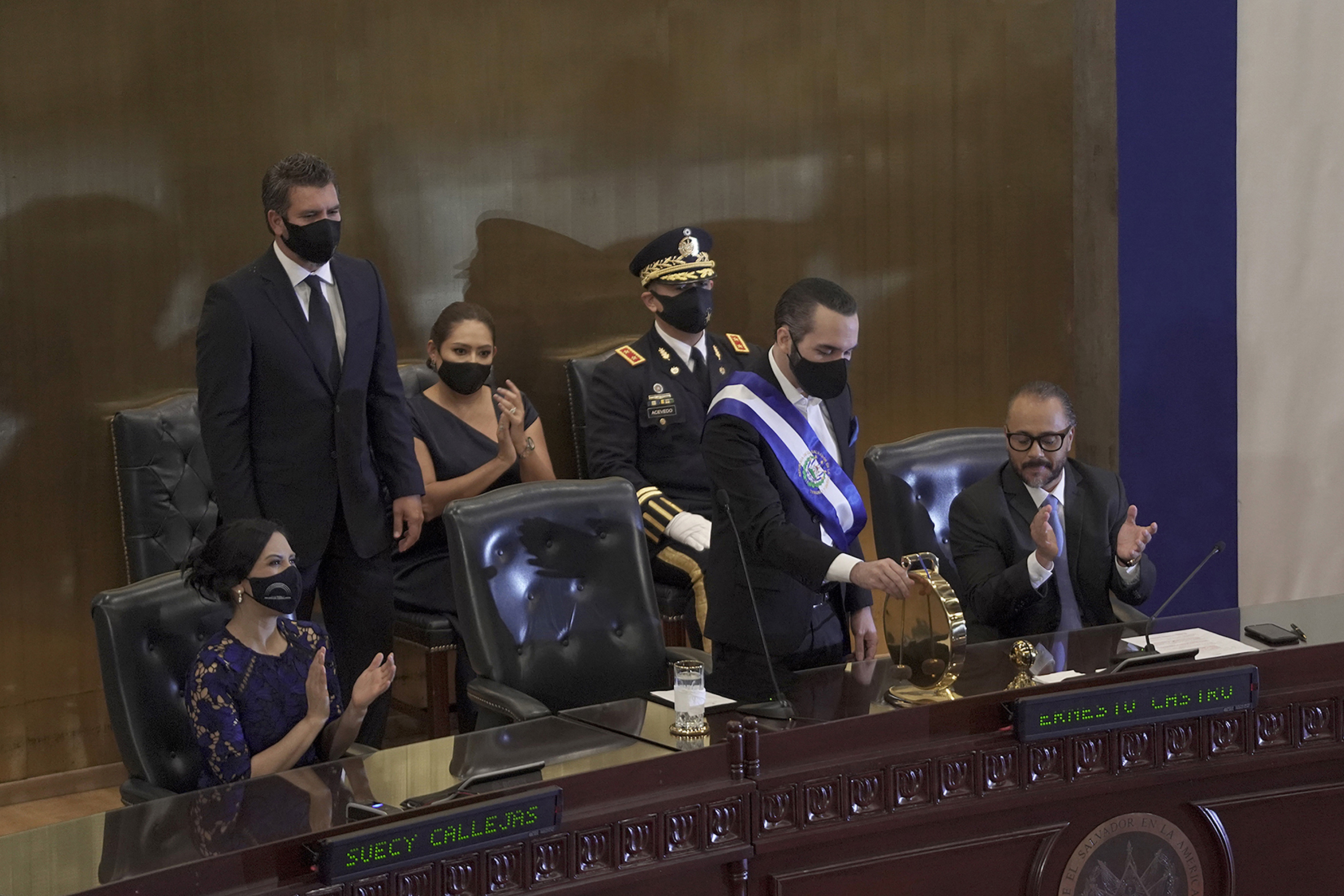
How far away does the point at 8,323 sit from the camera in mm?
3863

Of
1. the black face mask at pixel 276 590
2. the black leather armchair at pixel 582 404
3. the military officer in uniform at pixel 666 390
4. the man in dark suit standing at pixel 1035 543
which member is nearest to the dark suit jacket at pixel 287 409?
the black face mask at pixel 276 590

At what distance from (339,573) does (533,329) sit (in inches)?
55.5

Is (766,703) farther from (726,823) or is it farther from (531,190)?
(531,190)

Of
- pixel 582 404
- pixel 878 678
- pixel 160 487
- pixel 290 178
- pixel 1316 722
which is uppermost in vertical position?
pixel 290 178

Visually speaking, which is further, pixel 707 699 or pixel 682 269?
pixel 682 269

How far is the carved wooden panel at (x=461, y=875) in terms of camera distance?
1.92 meters

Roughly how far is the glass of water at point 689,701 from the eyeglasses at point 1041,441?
0.99 meters

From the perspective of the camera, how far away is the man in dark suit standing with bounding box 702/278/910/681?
277 centimetres

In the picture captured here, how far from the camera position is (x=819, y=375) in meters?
2.80

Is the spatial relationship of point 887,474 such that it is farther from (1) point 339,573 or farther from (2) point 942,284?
(2) point 942,284

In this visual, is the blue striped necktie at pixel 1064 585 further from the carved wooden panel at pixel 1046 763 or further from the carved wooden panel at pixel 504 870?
the carved wooden panel at pixel 504 870

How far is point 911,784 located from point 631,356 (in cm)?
218

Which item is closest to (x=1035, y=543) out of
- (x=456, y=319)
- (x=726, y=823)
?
(x=726, y=823)

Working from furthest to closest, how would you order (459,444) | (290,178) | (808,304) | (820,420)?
1. (459,444)
2. (290,178)
3. (820,420)
4. (808,304)
